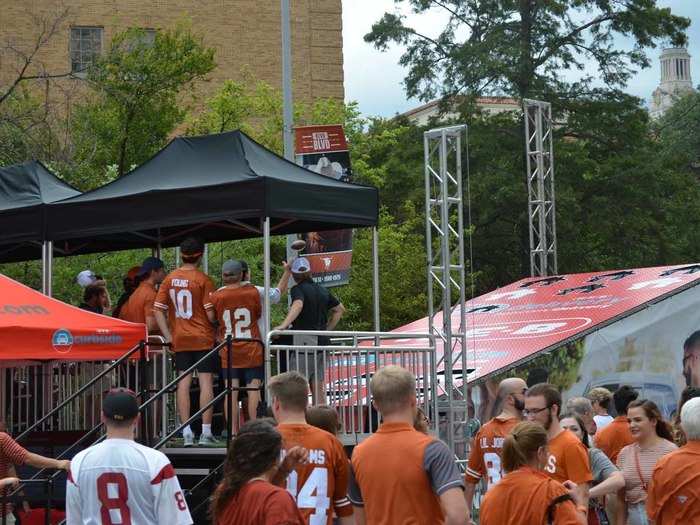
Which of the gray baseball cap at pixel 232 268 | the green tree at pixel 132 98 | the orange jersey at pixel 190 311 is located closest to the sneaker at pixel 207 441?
the orange jersey at pixel 190 311

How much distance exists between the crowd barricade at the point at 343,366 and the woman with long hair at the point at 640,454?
12.2 feet

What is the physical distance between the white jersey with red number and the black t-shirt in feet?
20.6

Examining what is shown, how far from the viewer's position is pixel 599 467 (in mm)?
9219

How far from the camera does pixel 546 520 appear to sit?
251 inches

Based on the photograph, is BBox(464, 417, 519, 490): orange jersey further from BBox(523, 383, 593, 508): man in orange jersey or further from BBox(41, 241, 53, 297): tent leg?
BBox(41, 241, 53, 297): tent leg

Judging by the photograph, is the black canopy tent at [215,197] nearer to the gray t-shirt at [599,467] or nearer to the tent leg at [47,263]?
the tent leg at [47,263]

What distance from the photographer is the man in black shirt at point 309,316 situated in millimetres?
12750

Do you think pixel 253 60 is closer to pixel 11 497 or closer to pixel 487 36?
pixel 487 36

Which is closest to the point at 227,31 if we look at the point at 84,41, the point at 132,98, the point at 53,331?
the point at 84,41

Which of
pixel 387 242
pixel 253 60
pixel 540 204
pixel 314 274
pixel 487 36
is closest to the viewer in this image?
pixel 314 274

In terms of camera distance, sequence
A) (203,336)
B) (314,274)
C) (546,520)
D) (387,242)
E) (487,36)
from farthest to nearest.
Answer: (487,36), (387,242), (314,274), (203,336), (546,520)

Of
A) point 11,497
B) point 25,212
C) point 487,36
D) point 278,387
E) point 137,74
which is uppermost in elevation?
point 487,36

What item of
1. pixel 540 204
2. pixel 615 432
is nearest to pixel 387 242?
pixel 540 204

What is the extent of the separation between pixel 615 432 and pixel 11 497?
4.98 m
